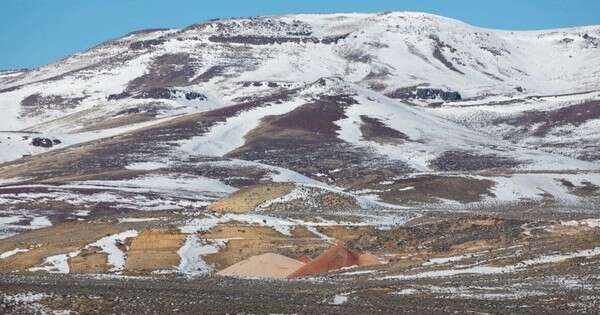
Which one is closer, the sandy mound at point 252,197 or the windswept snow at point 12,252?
the windswept snow at point 12,252

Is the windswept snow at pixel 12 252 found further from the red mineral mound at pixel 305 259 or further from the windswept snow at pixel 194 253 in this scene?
the red mineral mound at pixel 305 259

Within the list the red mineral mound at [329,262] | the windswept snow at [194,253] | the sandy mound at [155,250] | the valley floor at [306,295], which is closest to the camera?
the valley floor at [306,295]

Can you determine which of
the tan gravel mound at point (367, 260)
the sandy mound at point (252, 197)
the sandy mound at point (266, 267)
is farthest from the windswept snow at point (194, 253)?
the sandy mound at point (252, 197)

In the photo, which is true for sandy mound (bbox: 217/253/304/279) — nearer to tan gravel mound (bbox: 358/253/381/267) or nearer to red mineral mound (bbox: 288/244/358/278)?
red mineral mound (bbox: 288/244/358/278)

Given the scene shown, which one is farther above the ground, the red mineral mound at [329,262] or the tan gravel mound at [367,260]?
the red mineral mound at [329,262]

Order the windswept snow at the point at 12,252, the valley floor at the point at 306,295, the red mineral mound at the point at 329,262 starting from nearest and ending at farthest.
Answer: the valley floor at the point at 306,295 < the red mineral mound at the point at 329,262 < the windswept snow at the point at 12,252

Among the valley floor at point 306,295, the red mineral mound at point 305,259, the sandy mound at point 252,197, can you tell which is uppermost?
the valley floor at point 306,295

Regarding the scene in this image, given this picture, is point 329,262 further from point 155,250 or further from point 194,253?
point 155,250
